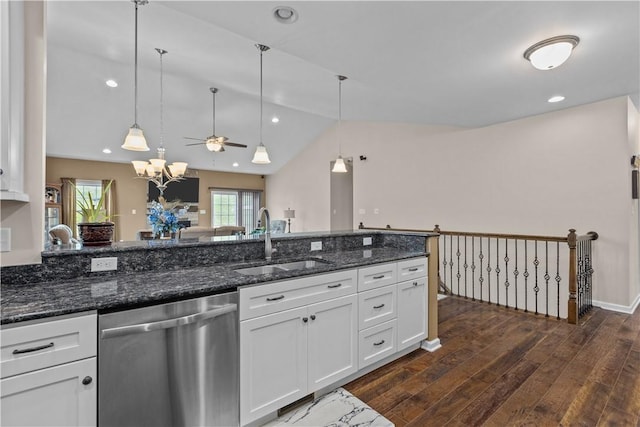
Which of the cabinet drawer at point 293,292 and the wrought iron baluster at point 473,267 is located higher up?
the cabinet drawer at point 293,292

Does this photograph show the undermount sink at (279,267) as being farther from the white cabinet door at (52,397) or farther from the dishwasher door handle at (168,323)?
the white cabinet door at (52,397)

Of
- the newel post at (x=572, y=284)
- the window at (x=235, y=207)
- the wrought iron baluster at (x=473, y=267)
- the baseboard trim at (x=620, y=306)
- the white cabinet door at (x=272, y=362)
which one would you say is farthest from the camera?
the window at (x=235, y=207)

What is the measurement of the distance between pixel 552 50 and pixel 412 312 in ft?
7.44

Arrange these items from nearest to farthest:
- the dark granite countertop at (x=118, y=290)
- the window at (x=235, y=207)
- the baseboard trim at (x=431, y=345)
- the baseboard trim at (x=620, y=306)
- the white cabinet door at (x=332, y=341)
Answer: the dark granite countertop at (x=118, y=290) → the white cabinet door at (x=332, y=341) → the baseboard trim at (x=431, y=345) → the baseboard trim at (x=620, y=306) → the window at (x=235, y=207)

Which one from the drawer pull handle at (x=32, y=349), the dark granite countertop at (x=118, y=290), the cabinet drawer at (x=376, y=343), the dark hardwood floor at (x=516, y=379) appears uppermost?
the dark granite countertop at (x=118, y=290)

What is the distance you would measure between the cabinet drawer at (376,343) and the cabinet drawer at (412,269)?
1.23 ft

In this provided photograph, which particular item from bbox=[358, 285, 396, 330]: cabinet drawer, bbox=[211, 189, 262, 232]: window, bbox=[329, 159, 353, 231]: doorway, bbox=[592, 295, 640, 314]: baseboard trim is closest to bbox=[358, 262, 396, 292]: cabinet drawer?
bbox=[358, 285, 396, 330]: cabinet drawer

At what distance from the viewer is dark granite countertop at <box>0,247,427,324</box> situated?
1245mm

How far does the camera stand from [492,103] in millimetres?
3660

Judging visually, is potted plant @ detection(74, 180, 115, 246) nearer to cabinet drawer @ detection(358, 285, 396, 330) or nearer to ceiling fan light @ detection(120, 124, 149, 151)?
ceiling fan light @ detection(120, 124, 149, 151)

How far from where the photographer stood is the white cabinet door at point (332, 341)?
199 centimetres

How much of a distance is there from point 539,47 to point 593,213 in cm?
269

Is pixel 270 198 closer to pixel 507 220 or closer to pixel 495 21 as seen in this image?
pixel 507 220

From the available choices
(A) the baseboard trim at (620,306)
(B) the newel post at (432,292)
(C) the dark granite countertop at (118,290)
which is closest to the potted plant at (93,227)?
(C) the dark granite countertop at (118,290)
